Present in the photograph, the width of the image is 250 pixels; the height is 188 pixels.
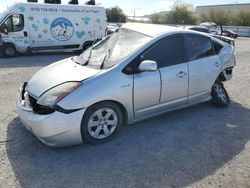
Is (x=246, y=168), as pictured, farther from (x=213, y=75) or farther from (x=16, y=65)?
(x=16, y=65)

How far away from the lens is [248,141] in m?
4.35

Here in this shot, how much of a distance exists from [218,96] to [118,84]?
260 centimetres

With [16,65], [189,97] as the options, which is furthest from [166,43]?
[16,65]

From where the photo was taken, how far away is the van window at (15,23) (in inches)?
486

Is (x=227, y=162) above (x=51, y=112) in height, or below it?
below

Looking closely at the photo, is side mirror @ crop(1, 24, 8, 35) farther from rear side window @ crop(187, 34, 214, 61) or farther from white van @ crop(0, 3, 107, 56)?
rear side window @ crop(187, 34, 214, 61)

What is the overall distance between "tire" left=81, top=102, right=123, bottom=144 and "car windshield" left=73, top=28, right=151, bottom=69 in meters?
0.64

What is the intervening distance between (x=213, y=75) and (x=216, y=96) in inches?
20.0

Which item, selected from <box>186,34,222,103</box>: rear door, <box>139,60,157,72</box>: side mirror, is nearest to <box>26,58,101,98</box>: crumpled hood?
<box>139,60,157,72</box>: side mirror

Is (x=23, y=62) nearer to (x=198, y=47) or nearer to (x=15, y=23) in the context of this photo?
(x=15, y=23)

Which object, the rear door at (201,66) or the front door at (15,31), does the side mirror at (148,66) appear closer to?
the rear door at (201,66)

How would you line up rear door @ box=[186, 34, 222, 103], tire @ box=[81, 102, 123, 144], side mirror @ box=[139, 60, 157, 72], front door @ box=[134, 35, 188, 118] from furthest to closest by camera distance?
rear door @ box=[186, 34, 222, 103], front door @ box=[134, 35, 188, 118], side mirror @ box=[139, 60, 157, 72], tire @ box=[81, 102, 123, 144]

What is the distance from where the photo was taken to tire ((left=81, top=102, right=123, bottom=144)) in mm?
3838

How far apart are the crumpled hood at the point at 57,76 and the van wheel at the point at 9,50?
8936 millimetres
